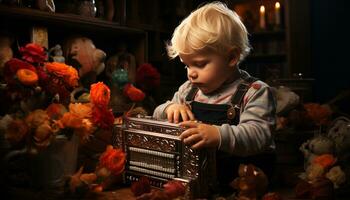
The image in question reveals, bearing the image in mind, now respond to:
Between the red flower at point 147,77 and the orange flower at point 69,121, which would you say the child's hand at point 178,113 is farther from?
the red flower at point 147,77

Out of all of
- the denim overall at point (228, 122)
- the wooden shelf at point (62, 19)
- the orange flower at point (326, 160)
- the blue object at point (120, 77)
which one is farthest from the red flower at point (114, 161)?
the blue object at point (120, 77)

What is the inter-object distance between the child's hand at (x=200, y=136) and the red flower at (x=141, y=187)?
168 mm

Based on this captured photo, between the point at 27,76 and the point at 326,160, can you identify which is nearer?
the point at 27,76

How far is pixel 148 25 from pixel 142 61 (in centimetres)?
54

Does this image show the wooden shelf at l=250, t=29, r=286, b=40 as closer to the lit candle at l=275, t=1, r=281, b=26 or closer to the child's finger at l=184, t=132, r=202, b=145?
the lit candle at l=275, t=1, r=281, b=26

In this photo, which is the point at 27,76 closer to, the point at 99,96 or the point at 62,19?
the point at 99,96

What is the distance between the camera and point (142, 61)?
7.55 feet

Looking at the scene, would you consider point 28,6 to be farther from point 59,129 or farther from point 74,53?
point 59,129

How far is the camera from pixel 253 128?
1120mm

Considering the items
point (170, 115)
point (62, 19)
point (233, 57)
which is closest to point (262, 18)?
point (62, 19)

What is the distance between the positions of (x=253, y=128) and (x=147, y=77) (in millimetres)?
987

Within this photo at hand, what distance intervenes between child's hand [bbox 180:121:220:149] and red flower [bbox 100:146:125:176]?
0.74 ft

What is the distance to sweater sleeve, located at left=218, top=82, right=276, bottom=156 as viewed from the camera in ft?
3.54

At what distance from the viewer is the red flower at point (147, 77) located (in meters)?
2.02
